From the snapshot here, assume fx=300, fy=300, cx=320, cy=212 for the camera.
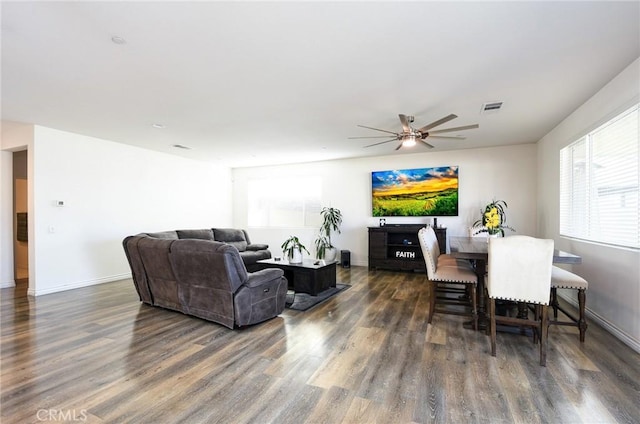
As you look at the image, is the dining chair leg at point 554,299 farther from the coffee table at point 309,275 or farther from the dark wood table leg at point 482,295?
the coffee table at point 309,275

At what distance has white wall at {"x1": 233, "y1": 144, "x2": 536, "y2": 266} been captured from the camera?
20.3 feet

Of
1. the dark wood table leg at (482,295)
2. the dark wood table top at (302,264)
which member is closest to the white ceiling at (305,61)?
the dark wood table leg at (482,295)

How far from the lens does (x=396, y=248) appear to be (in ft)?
22.4

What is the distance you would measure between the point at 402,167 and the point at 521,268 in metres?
4.69

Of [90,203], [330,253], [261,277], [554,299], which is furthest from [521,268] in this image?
[90,203]

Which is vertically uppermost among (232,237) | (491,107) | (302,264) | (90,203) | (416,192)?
(491,107)

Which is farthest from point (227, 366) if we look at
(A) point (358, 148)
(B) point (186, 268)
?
(A) point (358, 148)

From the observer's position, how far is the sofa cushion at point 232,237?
6785mm

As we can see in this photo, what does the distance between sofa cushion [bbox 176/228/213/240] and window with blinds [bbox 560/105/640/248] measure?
6.38m

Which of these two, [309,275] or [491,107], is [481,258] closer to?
[491,107]

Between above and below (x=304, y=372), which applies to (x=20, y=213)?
above

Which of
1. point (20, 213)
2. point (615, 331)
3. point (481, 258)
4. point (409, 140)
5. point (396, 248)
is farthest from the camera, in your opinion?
point (396, 248)

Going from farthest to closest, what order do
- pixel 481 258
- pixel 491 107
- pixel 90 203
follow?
pixel 90 203 < pixel 491 107 < pixel 481 258

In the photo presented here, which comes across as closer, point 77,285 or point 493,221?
point 493,221
